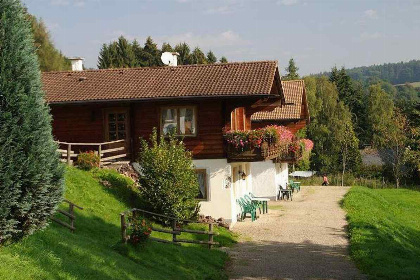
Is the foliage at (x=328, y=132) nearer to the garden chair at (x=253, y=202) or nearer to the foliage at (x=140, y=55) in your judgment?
the foliage at (x=140, y=55)

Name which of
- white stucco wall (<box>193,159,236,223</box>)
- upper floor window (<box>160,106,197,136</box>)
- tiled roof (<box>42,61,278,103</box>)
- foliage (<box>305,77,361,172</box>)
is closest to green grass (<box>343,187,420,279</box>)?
white stucco wall (<box>193,159,236,223</box>)

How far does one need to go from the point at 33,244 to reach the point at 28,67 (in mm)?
3554

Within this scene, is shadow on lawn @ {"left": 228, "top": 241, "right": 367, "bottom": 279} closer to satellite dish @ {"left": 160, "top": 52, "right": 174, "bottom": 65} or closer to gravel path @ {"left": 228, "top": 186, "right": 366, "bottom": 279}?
gravel path @ {"left": 228, "top": 186, "right": 366, "bottom": 279}

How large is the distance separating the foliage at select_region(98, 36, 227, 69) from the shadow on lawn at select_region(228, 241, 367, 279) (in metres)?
52.9

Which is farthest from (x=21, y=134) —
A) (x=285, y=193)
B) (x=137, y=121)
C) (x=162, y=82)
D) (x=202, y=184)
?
(x=285, y=193)

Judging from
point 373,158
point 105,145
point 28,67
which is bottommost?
point 373,158

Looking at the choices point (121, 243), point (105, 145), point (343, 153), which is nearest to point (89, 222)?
point (121, 243)

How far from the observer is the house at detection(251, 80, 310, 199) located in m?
35.2

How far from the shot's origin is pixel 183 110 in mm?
25016

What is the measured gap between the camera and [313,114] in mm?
64188

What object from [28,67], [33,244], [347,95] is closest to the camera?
[28,67]

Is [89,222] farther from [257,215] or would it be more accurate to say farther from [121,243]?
[257,215]

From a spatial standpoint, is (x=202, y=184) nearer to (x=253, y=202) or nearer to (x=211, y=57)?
(x=253, y=202)

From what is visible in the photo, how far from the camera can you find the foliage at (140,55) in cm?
7081
